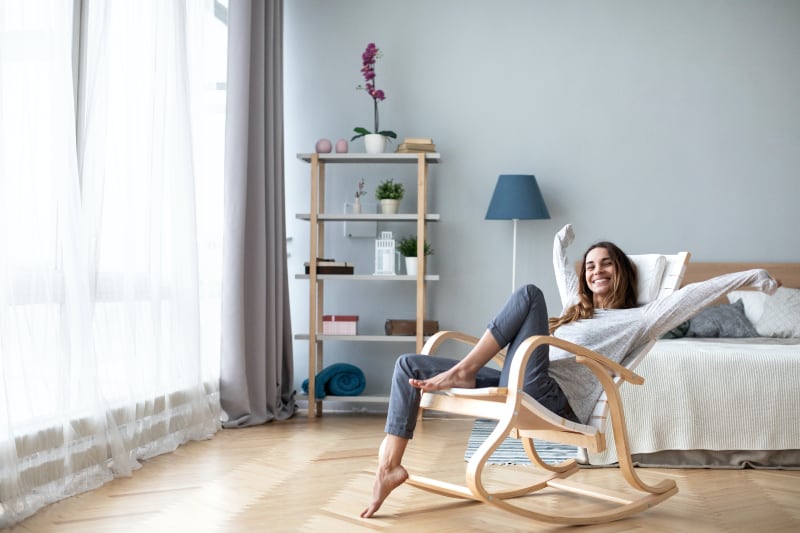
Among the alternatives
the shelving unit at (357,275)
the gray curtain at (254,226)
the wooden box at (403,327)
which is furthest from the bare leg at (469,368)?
the wooden box at (403,327)

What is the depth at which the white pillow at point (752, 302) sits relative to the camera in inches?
184

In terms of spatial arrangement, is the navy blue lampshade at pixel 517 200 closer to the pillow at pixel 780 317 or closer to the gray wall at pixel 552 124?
the gray wall at pixel 552 124

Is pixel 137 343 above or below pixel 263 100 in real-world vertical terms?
below

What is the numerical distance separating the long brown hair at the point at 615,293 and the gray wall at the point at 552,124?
2.01 meters

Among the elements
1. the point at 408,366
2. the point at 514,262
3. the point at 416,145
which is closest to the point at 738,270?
the point at 514,262

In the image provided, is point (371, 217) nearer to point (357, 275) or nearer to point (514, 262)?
point (357, 275)

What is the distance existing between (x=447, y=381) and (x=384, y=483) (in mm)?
378

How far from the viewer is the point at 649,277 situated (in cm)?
321

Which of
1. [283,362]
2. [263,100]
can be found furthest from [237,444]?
[263,100]

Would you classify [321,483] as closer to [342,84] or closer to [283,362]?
[283,362]

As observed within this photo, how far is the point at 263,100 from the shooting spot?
4.71 meters

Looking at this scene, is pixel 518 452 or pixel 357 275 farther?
pixel 357 275

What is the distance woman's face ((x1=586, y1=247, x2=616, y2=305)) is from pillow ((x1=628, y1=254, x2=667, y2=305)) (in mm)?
118

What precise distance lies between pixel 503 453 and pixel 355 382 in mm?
1425
